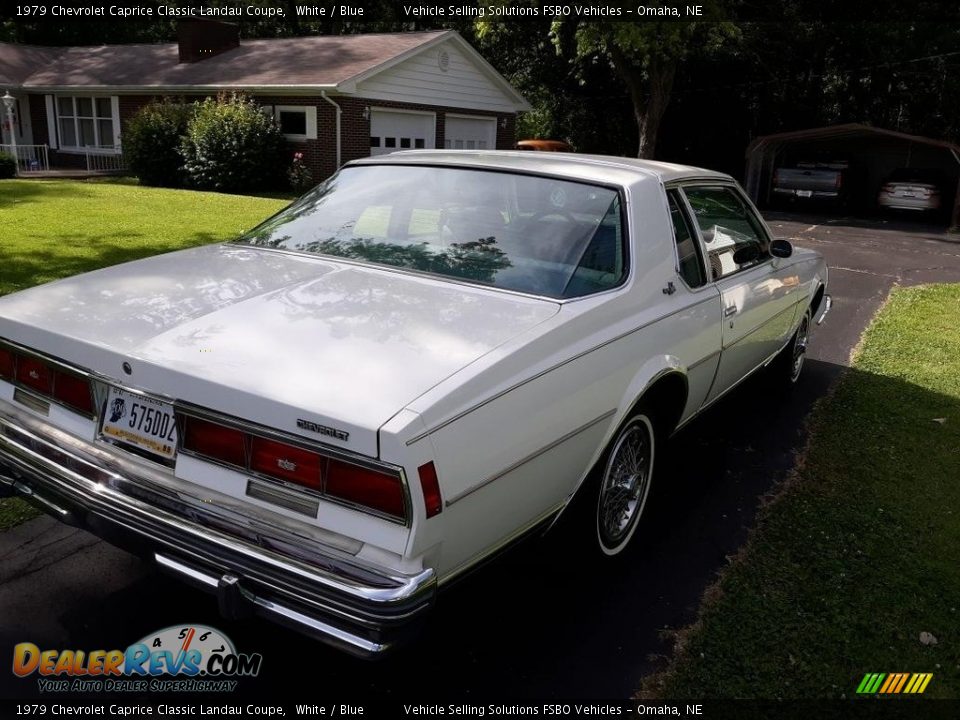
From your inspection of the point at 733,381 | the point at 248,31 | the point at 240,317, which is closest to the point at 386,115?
the point at 733,381

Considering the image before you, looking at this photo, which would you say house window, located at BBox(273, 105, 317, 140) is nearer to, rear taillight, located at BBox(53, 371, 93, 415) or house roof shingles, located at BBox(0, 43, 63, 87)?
house roof shingles, located at BBox(0, 43, 63, 87)

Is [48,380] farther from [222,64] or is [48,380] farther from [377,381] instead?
[222,64]

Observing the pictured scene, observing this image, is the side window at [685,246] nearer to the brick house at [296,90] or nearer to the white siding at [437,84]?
the brick house at [296,90]

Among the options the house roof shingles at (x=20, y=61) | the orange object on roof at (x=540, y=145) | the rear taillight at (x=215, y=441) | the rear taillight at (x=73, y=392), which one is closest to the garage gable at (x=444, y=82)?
the orange object on roof at (x=540, y=145)

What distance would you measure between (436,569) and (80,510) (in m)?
1.28

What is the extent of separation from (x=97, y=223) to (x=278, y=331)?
10.4 meters

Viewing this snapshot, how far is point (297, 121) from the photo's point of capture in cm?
2073

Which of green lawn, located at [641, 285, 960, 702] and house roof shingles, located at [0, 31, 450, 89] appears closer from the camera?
green lawn, located at [641, 285, 960, 702]

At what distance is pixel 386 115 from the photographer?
70.2 feet

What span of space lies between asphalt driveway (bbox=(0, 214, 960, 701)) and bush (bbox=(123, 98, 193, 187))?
17.6 meters

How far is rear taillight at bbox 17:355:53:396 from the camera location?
284cm

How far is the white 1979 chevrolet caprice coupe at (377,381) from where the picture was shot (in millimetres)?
2256

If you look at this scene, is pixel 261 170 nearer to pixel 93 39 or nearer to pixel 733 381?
pixel 733 381

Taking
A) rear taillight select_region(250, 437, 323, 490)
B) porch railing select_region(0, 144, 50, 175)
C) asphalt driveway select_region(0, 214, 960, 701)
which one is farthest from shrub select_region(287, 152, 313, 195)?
rear taillight select_region(250, 437, 323, 490)
